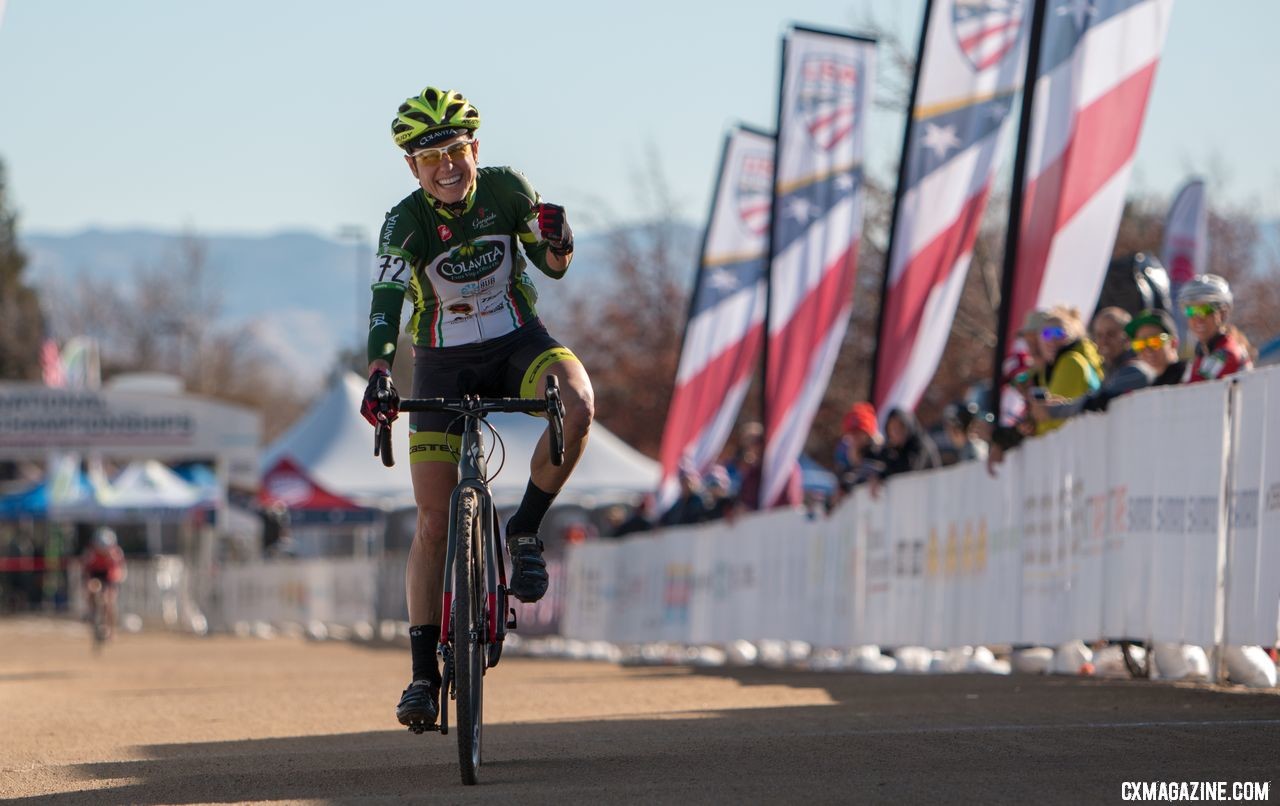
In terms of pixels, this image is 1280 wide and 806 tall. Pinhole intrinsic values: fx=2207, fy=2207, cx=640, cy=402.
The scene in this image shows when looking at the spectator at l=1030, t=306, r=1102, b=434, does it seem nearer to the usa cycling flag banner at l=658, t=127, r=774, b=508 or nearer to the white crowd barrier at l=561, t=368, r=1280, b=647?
the white crowd barrier at l=561, t=368, r=1280, b=647

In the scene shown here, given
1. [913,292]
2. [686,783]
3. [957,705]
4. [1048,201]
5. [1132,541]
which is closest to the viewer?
[686,783]

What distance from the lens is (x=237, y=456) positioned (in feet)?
174

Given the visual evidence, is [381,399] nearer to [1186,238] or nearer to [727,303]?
[1186,238]

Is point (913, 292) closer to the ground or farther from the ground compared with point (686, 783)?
farther from the ground

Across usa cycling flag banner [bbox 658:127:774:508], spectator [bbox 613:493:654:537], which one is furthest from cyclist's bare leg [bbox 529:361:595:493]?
spectator [bbox 613:493:654:537]

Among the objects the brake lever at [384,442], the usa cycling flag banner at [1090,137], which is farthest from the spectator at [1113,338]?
the brake lever at [384,442]

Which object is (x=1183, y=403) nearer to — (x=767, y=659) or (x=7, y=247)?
(x=767, y=659)

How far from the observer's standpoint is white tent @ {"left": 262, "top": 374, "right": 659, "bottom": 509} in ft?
125

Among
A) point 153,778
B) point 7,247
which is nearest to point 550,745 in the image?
point 153,778

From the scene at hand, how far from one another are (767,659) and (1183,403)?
996cm

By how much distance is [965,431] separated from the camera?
15562mm

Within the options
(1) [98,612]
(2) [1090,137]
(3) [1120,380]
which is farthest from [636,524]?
(3) [1120,380]

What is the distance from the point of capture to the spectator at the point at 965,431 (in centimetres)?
1527

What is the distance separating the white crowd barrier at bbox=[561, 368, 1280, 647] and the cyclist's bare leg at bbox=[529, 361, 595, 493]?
3306 millimetres
